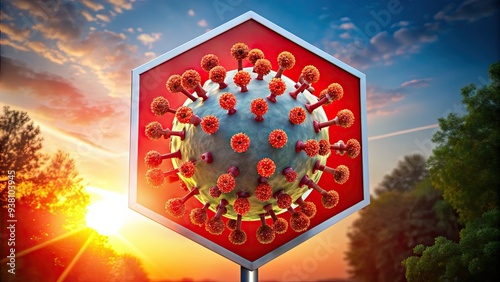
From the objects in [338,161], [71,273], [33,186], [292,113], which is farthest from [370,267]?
[292,113]

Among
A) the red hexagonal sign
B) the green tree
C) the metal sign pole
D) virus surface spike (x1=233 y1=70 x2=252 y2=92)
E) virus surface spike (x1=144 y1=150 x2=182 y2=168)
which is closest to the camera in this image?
the red hexagonal sign

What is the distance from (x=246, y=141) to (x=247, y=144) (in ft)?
0.10

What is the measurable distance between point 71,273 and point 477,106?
13.3 meters

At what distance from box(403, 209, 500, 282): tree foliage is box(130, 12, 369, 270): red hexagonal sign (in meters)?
7.53

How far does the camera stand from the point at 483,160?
536 inches

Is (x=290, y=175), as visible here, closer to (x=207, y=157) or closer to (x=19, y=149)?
(x=207, y=157)

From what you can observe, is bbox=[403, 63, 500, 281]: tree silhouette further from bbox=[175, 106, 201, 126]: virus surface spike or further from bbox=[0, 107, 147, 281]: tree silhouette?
bbox=[175, 106, 201, 126]: virus surface spike

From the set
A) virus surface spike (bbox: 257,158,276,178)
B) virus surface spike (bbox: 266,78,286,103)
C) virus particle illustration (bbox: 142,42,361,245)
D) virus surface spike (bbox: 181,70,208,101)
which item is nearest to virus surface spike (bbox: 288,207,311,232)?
virus particle illustration (bbox: 142,42,361,245)

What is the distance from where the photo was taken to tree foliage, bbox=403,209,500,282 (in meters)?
11.5

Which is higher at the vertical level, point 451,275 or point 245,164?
point 245,164

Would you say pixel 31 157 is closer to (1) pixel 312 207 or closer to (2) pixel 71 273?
(2) pixel 71 273

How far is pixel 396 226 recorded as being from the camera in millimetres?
19172

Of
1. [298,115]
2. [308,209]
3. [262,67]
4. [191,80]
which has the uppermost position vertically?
[262,67]

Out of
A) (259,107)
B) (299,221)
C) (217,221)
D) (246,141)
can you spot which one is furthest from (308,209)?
(259,107)
